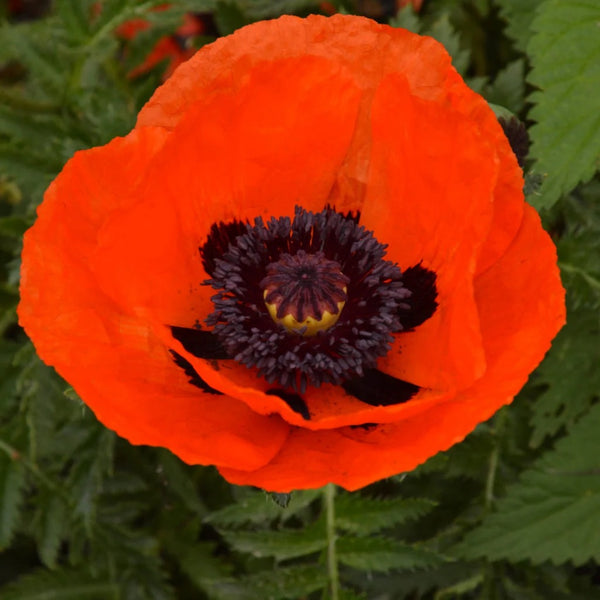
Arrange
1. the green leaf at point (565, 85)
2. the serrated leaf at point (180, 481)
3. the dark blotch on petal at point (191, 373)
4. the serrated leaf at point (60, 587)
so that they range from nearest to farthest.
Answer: the dark blotch on petal at point (191, 373) → the green leaf at point (565, 85) → the serrated leaf at point (180, 481) → the serrated leaf at point (60, 587)

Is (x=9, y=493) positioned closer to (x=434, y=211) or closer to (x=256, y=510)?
(x=256, y=510)

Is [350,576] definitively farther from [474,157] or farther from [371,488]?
[474,157]

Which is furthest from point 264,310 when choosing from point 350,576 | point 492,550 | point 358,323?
point 350,576

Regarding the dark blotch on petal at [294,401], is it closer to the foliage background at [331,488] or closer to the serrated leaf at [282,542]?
the foliage background at [331,488]

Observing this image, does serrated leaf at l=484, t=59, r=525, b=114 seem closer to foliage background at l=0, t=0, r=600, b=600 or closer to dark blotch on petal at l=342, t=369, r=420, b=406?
foliage background at l=0, t=0, r=600, b=600

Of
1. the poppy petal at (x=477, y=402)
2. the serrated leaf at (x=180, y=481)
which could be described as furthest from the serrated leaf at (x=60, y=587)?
the poppy petal at (x=477, y=402)

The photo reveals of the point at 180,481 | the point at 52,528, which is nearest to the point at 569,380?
the point at 180,481

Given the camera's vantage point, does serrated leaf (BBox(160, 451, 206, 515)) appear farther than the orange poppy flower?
Yes

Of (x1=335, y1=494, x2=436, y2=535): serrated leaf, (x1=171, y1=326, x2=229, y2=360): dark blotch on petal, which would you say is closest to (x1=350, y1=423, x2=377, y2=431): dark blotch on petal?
(x1=171, y1=326, x2=229, y2=360): dark blotch on petal
